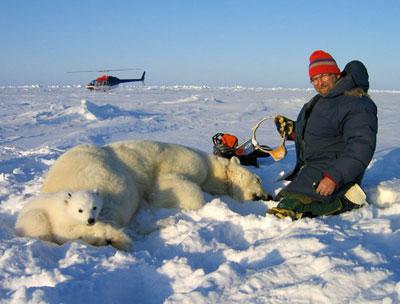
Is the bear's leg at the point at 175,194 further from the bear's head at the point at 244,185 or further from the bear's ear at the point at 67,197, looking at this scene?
the bear's ear at the point at 67,197

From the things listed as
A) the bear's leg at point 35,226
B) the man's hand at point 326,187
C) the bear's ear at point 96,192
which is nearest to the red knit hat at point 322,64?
the man's hand at point 326,187

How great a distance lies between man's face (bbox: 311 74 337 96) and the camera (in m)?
4.08

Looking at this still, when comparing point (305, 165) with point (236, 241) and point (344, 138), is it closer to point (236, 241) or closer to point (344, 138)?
point (344, 138)

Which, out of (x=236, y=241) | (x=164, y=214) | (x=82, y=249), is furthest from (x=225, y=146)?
(x=82, y=249)

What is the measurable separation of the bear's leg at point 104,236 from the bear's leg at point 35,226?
0.23 m

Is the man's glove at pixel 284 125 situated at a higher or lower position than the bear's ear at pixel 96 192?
higher

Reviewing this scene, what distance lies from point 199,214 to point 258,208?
84 cm

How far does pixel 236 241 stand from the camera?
3500 mm

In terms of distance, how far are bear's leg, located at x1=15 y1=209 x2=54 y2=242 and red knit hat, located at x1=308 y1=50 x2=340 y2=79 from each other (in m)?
2.79

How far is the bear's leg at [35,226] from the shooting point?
3439 millimetres

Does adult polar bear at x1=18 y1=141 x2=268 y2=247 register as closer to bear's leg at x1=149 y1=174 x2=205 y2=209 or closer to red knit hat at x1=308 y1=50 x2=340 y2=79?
bear's leg at x1=149 y1=174 x2=205 y2=209

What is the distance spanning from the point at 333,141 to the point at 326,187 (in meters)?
0.68

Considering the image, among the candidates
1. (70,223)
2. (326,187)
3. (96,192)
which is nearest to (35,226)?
(70,223)

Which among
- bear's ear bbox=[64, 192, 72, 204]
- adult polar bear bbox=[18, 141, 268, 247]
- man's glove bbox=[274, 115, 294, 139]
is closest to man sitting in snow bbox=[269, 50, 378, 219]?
man's glove bbox=[274, 115, 294, 139]
